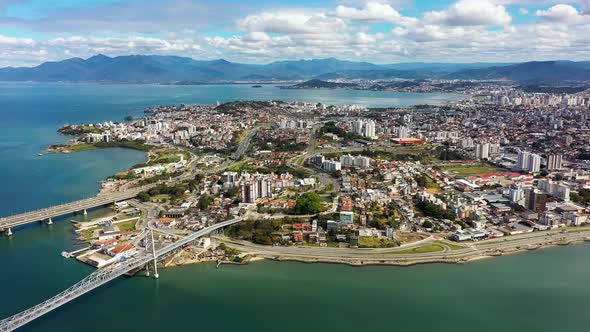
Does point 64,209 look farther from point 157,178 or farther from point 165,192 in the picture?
point 157,178

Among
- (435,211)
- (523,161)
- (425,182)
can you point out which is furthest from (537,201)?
(523,161)

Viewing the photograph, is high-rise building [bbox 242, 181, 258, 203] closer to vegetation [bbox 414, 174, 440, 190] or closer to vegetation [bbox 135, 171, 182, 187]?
vegetation [bbox 135, 171, 182, 187]

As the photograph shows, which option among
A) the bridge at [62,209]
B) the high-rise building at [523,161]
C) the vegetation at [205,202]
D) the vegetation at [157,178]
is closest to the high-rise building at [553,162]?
the high-rise building at [523,161]

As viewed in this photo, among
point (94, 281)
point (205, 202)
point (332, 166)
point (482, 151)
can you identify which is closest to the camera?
point (94, 281)

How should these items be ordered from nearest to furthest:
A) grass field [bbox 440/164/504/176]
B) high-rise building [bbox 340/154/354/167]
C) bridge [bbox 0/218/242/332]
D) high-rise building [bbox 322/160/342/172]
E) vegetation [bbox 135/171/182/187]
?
bridge [bbox 0/218/242/332] → vegetation [bbox 135/171/182/187] → grass field [bbox 440/164/504/176] → high-rise building [bbox 322/160/342/172] → high-rise building [bbox 340/154/354/167]

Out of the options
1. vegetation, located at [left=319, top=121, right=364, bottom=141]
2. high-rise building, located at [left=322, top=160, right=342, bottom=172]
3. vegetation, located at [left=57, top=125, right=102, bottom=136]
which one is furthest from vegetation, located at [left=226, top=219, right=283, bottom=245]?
vegetation, located at [left=57, top=125, right=102, bottom=136]

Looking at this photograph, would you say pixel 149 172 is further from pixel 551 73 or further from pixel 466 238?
pixel 551 73

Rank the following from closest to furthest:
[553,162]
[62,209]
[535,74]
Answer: [62,209] < [553,162] < [535,74]
